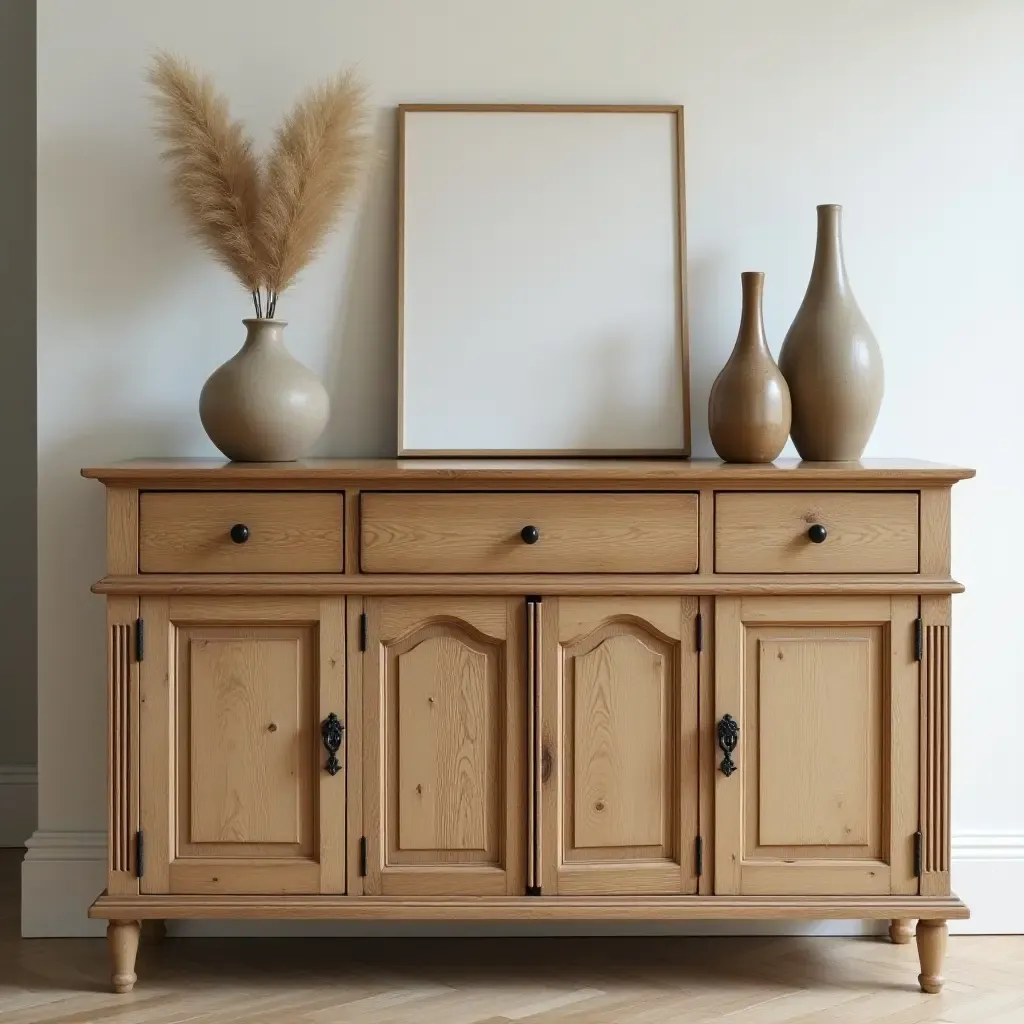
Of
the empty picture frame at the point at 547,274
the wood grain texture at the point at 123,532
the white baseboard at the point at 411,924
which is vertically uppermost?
the empty picture frame at the point at 547,274

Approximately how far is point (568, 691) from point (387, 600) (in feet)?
1.23

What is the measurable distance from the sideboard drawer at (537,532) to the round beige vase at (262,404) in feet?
0.88

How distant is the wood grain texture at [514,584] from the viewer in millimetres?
2400

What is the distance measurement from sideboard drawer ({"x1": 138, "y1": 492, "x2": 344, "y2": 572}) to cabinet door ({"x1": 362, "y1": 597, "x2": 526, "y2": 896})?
0.24 meters

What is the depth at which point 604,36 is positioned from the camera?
2818 mm

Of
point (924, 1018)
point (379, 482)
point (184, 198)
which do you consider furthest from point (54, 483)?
point (924, 1018)

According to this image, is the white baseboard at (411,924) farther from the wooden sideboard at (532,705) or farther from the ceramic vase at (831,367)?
the ceramic vase at (831,367)

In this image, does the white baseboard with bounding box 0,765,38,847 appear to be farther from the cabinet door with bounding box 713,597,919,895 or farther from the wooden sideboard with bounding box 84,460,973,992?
the cabinet door with bounding box 713,597,919,895

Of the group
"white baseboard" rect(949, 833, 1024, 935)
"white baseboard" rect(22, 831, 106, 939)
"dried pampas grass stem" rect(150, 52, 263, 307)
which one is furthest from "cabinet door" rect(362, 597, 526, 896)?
"white baseboard" rect(949, 833, 1024, 935)

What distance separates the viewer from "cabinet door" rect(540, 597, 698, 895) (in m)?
2.43

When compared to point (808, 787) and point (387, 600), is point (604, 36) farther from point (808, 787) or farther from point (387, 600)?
point (808, 787)

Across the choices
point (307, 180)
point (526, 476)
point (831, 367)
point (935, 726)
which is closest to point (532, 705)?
point (526, 476)

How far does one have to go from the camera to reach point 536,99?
9.26 feet

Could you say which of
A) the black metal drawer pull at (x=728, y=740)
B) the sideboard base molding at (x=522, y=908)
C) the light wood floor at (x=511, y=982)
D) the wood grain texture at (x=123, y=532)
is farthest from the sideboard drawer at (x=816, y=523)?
the wood grain texture at (x=123, y=532)
